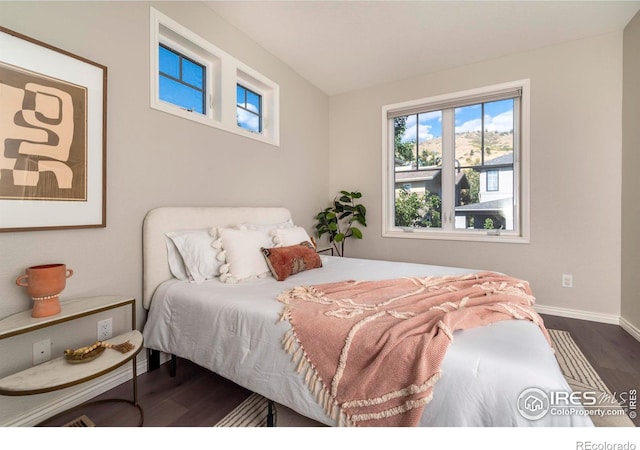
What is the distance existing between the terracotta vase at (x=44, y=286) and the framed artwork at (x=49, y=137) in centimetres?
26

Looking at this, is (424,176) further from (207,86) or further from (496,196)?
(207,86)

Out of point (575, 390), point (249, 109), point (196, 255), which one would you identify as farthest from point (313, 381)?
point (249, 109)

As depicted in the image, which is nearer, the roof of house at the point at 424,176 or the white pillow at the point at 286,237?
the white pillow at the point at 286,237

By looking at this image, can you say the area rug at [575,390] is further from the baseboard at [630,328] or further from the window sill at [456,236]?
the window sill at [456,236]

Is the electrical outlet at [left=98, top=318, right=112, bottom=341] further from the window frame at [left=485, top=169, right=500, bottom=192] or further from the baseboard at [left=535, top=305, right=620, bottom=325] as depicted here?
the baseboard at [left=535, top=305, right=620, bottom=325]

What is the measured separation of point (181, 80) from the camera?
235 centimetres

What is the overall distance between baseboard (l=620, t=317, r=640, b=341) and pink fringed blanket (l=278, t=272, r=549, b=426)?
1786mm

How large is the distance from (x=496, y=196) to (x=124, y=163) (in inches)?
142

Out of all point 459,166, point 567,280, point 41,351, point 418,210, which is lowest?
point 41,351

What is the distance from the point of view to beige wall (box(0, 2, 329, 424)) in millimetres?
1438

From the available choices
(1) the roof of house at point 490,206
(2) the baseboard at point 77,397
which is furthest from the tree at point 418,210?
(2) the baseboard at point 77,397

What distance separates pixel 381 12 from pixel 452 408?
2862 millimetres

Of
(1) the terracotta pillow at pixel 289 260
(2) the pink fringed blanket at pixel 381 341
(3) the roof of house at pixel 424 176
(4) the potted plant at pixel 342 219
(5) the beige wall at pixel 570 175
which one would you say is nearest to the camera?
(2) the pink fringed blanket at pixel 381 341

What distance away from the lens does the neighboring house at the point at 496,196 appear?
321cm
